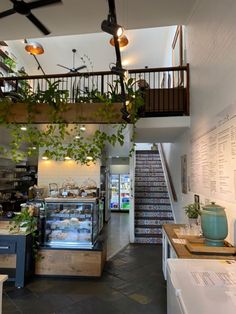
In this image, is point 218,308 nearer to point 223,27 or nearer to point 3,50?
point 223,27

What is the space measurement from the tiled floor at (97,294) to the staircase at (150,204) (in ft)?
5.81

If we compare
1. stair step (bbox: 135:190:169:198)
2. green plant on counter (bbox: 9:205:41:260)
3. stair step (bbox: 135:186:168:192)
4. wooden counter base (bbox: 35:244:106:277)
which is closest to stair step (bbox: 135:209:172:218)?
stair step (bbox: 135:190:169:198)

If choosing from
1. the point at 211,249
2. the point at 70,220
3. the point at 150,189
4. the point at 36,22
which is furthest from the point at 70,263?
the point at 150,189

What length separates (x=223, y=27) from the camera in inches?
96.0

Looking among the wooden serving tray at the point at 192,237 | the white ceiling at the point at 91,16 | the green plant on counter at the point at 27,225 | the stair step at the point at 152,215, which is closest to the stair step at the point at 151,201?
the stair step at the point at 152,215

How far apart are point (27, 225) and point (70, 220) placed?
29.9 inches

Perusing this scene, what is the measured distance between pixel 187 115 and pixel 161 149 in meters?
4.20

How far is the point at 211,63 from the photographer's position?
9.47 ft

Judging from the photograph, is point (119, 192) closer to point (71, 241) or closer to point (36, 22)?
point (71, 241)

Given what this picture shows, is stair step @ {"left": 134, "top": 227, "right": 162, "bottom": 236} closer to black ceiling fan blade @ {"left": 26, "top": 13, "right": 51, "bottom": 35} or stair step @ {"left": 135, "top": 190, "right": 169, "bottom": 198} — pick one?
stair step @ {"left": 135, "top": 190, "right": 169, "bottom": 198}

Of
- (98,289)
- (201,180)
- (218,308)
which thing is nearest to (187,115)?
(201,180)

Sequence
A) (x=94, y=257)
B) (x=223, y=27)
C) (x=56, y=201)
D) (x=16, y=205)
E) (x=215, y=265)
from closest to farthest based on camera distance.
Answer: (x=215, y=265) < (x=223, y=27) < (x=94, y=257) < (x=56, y=201) < (x=16, y=205)

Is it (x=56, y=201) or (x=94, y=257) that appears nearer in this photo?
(x=94, y=257)

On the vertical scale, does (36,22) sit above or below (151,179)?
above
